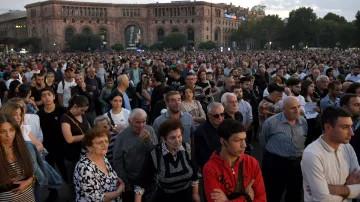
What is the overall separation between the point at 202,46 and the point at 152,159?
77824 millimetres

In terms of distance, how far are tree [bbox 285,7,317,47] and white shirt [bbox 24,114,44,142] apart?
234 feet

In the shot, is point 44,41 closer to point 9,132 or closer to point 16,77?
point 16,77

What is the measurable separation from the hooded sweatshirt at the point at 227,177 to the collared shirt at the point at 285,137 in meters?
1.59

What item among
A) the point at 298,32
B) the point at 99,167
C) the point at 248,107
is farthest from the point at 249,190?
the point at 298,32

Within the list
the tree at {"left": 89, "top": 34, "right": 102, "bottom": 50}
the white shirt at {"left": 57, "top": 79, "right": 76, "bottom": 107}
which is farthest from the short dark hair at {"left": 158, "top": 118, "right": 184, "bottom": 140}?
the tree at {"left": 89, "top": 34, "right": 102, "bottom": 50}

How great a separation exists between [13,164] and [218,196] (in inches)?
79.2

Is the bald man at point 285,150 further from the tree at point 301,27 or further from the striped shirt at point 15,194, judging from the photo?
the tree at point 301,27

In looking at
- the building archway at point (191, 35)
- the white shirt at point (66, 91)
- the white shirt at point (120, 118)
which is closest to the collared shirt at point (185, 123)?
the white shirt at point (120, 118)

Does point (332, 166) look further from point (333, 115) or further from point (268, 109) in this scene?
point (268, 109)

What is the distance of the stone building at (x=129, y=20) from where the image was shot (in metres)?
89.9

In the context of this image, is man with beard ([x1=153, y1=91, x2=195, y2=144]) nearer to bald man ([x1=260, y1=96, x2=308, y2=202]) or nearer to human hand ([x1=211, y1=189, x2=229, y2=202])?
bald man ([x1=260, y1=96, x2=308, y2=202])

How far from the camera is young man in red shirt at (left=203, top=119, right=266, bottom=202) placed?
2.89 metres

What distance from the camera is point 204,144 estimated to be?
429 centimetres

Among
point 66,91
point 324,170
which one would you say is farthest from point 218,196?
point 66,91
